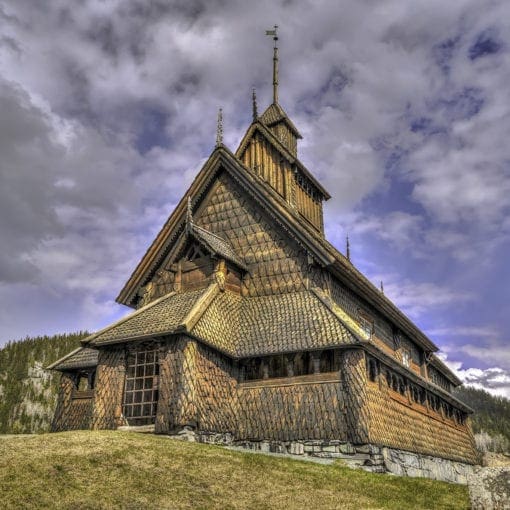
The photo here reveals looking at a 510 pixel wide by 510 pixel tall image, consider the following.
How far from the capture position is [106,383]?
19.1 metres

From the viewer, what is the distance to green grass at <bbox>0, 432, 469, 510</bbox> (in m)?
10.0

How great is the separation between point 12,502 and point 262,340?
37.5 feet

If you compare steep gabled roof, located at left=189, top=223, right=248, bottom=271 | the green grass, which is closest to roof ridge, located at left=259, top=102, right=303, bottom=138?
steep gabled roof, located at left=189, top=223, right=248, bottom=271

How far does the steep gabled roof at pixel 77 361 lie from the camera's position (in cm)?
2358

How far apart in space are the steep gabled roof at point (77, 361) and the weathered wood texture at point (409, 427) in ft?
38.5

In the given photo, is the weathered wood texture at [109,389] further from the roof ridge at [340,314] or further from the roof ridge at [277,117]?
the roof ridge at [277,117]

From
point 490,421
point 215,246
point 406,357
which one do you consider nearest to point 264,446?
point 215,246

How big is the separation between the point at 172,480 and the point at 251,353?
28.1 ft

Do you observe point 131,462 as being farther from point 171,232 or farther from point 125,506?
point 171,232

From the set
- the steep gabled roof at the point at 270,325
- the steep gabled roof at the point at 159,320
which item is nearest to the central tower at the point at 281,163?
the steep gabled roof at the point at 270,325

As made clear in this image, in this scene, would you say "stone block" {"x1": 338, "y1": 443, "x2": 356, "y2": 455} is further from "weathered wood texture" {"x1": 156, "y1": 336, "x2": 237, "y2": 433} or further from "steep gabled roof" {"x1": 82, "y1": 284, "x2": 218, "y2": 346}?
"steep gabled roof" {"x1": 82, "y1": 284, "x2": 218, "y2": 346}

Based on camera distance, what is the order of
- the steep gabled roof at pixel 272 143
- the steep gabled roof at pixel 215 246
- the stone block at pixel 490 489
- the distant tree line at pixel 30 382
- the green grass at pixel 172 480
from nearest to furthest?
1. the stone block at pixel 490 489
2. the green grass at pixel 172 480
3. the steep gabled roof at pixel 215 246
4. the steep gabled roof at pixel 272 143
5. the distant tree line at pixel 30 382

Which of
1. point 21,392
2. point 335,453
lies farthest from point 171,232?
point 21,392

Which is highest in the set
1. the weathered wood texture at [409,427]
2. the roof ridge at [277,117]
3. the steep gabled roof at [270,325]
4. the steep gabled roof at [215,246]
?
the roof ridge at [277,117]
